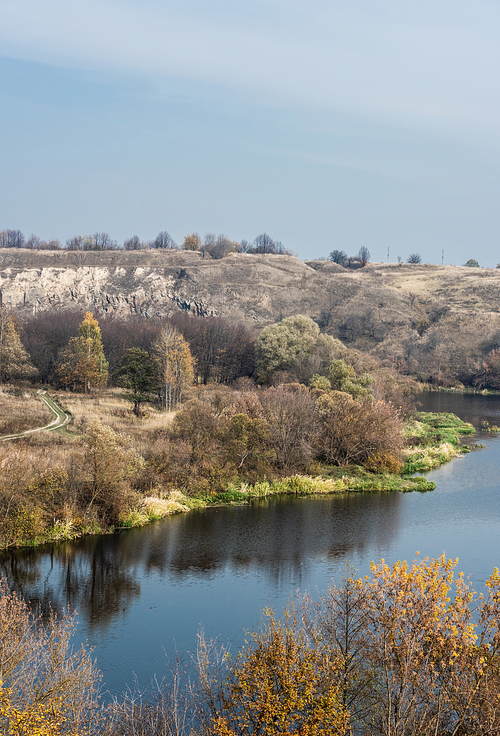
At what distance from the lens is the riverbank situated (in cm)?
2798

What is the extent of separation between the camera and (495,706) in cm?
1125

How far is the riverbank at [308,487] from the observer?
28.0 metres

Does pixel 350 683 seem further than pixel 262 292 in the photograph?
No

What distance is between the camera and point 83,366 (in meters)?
62.6

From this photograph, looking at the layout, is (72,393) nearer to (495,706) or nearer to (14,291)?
(495,706)

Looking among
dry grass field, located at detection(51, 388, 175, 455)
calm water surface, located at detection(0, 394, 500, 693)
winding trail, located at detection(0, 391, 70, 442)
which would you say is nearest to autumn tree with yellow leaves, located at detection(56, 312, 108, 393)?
dry grass field, located at detection(51, 388, 175, 455)

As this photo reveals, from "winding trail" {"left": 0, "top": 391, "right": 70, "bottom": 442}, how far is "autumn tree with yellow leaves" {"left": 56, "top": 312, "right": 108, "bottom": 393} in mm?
4544

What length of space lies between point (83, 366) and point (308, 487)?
1306 inches

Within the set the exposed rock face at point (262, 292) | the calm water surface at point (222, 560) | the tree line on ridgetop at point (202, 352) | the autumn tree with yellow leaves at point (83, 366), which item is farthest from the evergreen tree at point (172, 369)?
the exposed rock face at point (262, 292)

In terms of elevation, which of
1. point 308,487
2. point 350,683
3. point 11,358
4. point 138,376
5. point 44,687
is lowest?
point 308,487

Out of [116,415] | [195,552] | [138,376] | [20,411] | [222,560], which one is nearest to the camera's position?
[222,560]

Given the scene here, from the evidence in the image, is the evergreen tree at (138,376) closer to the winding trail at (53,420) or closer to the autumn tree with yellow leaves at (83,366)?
the winding trail at (53,420)

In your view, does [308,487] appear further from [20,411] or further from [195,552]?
[20,411]

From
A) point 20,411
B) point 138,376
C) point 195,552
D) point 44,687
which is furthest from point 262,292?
point 44,687
